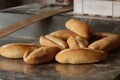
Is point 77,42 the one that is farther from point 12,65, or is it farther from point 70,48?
point 12,65

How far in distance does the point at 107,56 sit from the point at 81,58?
0.36 ft

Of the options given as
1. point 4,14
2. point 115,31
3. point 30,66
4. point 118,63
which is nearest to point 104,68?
point 118,63

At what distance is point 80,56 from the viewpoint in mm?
732

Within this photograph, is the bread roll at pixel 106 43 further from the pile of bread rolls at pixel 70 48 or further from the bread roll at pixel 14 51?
the bread roll at pixel 14 51

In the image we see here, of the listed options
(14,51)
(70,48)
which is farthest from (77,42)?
(14,51)

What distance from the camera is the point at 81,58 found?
73cm

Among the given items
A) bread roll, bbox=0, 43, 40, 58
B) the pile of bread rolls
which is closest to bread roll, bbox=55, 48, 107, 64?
the pile of bread rolls

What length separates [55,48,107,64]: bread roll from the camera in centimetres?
73

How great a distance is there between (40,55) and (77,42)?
4.5 inches

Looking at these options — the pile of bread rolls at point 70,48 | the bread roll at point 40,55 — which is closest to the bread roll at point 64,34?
the pile of bread rolls at point 70,48

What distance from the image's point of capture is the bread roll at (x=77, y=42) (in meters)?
0.80

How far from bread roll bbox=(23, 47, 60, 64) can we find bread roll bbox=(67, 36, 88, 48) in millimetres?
53

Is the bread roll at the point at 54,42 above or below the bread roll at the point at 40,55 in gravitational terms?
above

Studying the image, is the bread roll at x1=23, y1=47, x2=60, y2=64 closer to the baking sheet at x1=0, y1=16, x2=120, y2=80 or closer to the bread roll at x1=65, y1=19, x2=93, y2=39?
the baking sheet at x1=0, y1=16, x2=120, y2=80
